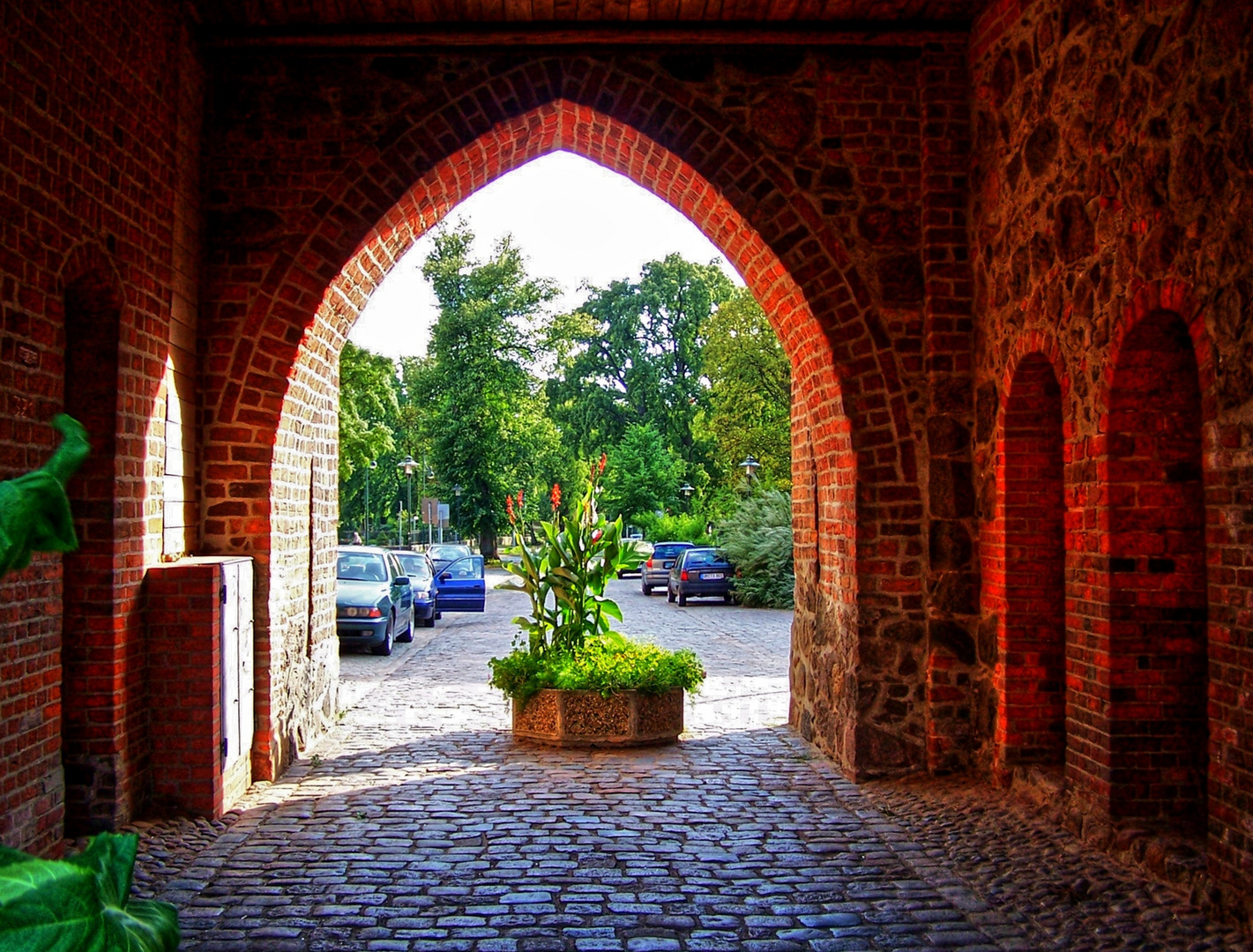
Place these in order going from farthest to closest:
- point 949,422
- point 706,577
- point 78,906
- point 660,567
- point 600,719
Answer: point 660,567 → point 706,577 → point 600,719 → point 949,422 → point 78,906

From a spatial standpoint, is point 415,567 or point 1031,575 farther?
point 415,567

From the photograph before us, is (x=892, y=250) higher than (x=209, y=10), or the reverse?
(x=209, y=10)

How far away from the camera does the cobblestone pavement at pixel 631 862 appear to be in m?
4.59

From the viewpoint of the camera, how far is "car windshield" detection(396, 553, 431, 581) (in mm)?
20000

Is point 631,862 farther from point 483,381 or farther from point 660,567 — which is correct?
point 483,381

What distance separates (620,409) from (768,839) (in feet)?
158

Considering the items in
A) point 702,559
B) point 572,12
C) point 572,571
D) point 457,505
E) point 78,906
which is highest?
point 572,12

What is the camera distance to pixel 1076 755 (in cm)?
586

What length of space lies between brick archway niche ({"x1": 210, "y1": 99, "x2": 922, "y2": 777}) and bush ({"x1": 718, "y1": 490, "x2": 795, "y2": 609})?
15.4 meters

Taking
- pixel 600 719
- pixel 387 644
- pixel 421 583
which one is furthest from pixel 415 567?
pixel 600 719

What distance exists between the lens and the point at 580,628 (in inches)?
367

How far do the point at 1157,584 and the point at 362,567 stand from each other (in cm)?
1267

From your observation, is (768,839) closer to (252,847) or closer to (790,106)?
(252,847)

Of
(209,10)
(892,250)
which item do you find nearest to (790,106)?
(892,250)
